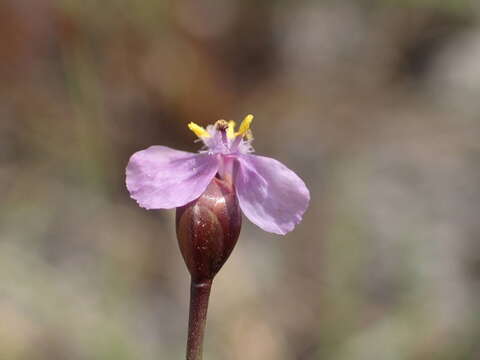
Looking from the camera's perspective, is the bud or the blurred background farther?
the blurred background

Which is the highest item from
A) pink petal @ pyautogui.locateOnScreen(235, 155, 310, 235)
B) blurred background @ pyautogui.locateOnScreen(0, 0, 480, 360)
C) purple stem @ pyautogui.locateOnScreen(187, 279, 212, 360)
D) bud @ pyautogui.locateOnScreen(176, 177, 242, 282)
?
blurred background @ pyautogui.locateOnScreen(0, 0, 480, 360)

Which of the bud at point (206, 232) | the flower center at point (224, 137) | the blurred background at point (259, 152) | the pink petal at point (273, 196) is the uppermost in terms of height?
the blurred background at point (259, 152)

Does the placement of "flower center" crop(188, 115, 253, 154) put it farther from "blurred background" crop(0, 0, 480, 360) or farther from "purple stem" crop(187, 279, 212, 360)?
"blurred background" crop(0, 0, 480, 360)

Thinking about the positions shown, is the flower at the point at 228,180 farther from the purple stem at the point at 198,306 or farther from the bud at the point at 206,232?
the purple stem at the point at 198,306

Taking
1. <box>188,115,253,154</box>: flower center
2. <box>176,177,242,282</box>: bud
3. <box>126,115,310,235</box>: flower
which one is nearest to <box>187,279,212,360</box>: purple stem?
<box>176,177,242,282</box>: bud

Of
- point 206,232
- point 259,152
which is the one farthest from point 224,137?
point 259,152

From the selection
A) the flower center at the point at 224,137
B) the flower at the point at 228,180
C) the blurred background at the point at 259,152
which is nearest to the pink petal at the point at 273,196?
the flower at the point at 228,180

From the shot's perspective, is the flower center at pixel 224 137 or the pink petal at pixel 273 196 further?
the flower center at pixel 224 137
